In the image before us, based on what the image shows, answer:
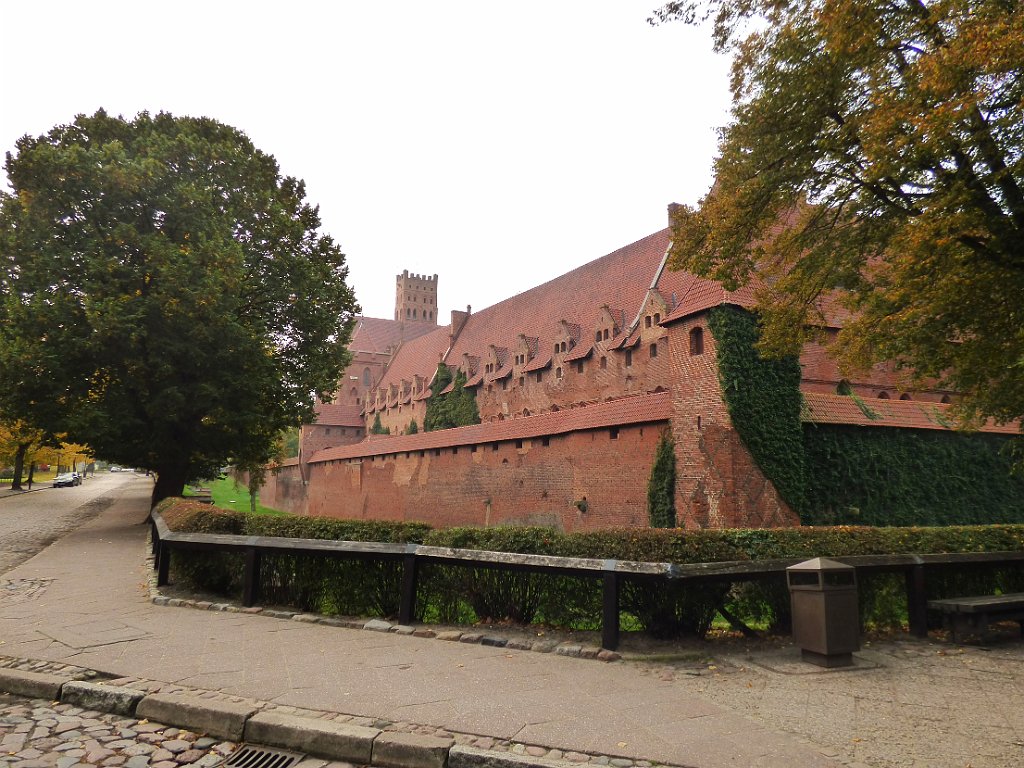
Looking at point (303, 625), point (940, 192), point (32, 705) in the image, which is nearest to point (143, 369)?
point (303, 625)

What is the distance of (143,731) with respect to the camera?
428cm

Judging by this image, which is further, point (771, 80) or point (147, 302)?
point (147, 302)

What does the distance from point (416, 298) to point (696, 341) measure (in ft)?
243

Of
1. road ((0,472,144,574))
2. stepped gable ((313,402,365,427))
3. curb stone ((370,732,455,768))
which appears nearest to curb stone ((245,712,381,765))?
curb stone ((370,732,455,768))

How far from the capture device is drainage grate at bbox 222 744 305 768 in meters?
3.81

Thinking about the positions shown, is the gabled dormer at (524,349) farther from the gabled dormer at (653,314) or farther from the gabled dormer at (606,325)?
the gabled dormer at (653,314)

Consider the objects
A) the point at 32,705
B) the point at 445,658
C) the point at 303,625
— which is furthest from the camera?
the point at 303,625

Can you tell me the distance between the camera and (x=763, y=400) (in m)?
16.0

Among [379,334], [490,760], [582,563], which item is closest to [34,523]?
[582,563]

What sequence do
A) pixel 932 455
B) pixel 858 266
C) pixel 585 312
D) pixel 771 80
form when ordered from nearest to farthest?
pixel 771 80 < pixel 858 266 < pixel 932 455 < pixel 585 312

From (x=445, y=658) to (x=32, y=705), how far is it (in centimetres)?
301

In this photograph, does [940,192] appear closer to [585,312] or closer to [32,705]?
[32,705]

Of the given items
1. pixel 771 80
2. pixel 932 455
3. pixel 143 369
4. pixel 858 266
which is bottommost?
pixel 932 455

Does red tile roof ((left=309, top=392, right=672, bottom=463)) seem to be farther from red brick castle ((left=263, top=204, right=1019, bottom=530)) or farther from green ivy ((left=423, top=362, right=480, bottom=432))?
green ivy ((left=423, top=362, right=480, bottom=432))
